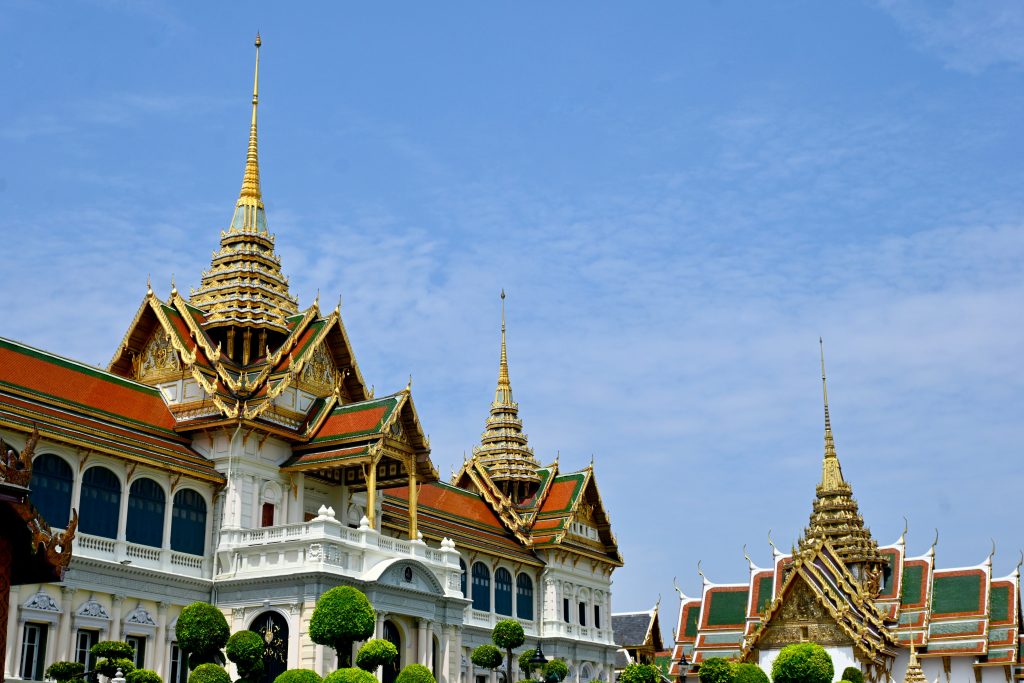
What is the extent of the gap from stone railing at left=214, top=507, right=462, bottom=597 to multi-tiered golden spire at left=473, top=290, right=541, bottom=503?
1943 cm

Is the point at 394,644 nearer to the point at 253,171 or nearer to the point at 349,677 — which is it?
the point at 349,677

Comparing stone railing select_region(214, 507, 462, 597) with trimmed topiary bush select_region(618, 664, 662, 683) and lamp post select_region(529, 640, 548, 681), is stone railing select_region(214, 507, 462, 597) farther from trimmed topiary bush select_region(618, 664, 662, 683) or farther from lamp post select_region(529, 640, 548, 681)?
trimmed topiary bush select_region(618, 664, 662, 683)

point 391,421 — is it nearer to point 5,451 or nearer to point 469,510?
point 469,510

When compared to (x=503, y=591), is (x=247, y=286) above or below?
above

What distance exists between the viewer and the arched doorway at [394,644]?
3381 cm

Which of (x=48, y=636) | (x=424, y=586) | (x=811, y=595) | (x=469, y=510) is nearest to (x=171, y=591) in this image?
(x=48, y=636)

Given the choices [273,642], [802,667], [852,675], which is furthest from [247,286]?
[852,675]

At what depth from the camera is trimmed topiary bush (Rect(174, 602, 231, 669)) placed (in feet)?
90.5

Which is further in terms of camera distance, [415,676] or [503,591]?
[503,591]

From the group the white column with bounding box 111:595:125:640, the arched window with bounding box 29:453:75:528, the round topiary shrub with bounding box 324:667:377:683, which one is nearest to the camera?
the round topiary shrub with bounding box 324:667:377:683

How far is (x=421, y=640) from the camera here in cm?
3497

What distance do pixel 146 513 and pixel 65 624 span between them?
3807 millimetres

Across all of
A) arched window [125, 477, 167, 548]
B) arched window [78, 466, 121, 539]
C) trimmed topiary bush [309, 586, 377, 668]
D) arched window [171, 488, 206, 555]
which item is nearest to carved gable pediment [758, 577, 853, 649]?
arched window [171, 488, 206, 555]

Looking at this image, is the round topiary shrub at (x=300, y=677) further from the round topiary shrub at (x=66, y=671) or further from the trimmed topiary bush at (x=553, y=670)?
the trimmed topiary bush at (x=553, y=670)
